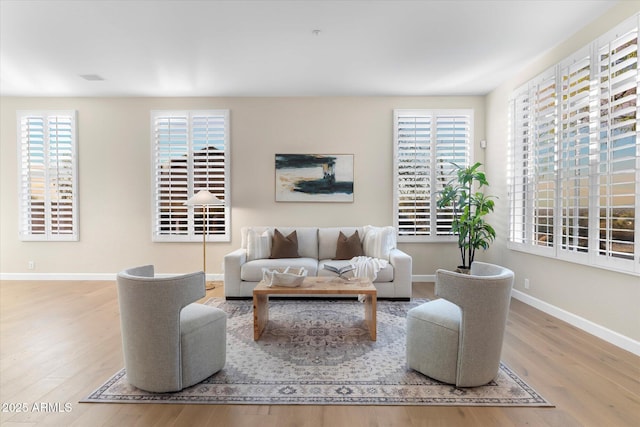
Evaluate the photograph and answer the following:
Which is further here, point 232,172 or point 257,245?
point 232,172

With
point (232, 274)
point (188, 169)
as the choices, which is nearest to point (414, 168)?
point (232, 274)

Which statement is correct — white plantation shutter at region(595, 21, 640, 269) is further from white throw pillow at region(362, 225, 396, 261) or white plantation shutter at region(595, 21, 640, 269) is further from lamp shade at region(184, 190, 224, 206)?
lamp shade at region(184, 190, 224, 206)

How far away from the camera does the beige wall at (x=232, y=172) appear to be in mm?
5426

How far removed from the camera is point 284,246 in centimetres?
480

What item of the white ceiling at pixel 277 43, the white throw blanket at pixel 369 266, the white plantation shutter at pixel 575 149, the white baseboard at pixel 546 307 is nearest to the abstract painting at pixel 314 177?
the white ceiling at pixel 277 43

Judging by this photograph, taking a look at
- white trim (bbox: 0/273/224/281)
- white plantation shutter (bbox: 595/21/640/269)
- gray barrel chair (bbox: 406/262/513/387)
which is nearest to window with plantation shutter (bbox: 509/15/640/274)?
white plantation shutter (bbox: 595/21/640/269)

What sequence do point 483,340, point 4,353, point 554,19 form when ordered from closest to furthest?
point 483,340 < point 4,353 < point 554,19

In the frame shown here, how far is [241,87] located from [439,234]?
12.8ft

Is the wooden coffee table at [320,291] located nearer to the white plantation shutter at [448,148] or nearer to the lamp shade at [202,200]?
the lamp shade at [202,200]

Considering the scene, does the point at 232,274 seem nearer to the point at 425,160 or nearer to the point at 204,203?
the point at 204,203

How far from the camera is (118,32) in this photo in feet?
11.3

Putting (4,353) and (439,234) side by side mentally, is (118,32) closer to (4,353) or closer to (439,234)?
(4,353)

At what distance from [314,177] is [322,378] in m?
3.52

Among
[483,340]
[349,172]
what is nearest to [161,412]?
[483,340]
